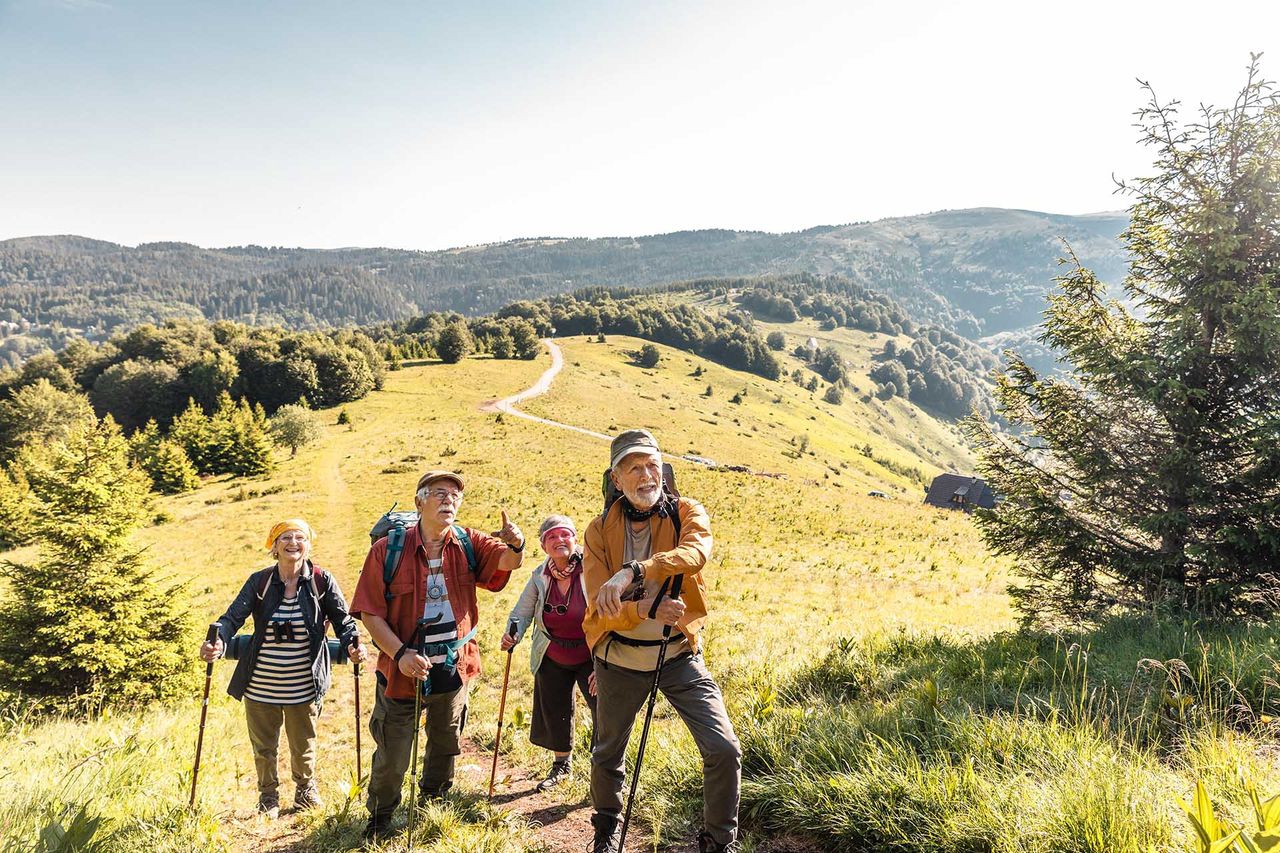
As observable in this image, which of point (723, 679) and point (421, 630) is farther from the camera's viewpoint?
point (723, 679)

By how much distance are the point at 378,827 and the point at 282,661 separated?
5.54 feet

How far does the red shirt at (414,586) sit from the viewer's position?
433 cm

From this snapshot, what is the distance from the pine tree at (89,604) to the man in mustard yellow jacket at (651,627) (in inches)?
375

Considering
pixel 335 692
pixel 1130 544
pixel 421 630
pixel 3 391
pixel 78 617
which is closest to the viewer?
pixel 421 630

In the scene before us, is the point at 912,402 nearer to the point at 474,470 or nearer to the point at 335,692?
the point at 474,470

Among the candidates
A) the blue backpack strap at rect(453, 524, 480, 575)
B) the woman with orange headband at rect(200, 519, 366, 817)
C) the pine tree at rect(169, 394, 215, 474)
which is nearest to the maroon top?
the blue backpack strap at rect(453, 524, 480, 575)

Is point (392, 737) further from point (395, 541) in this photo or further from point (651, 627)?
point (651, 627)

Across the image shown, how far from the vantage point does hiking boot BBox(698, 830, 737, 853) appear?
3.56 meters

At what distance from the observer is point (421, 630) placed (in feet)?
14.3

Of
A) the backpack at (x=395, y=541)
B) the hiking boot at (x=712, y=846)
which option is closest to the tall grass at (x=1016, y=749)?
the hiking boot at (x=712, y=846)

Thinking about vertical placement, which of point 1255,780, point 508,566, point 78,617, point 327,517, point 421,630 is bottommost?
point 327,517

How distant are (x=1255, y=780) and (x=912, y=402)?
7096 inches

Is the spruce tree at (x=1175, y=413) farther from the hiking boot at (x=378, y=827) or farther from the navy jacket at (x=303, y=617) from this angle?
the navy jacket at (x=303, y=617)

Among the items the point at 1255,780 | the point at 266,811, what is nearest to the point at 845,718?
the point at 1255,780
